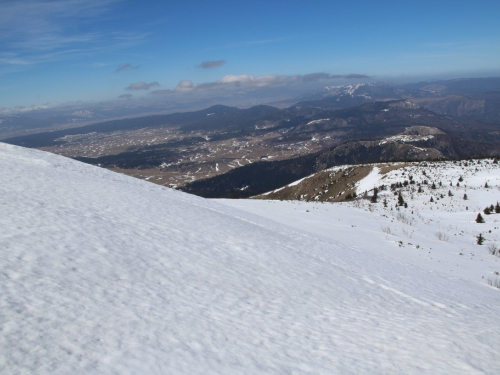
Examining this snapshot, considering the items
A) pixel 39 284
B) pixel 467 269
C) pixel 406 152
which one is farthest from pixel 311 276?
pixel 406 152

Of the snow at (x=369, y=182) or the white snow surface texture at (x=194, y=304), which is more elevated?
the white snow surface texture at (x=194, y=304)

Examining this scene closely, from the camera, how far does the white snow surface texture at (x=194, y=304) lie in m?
4.57

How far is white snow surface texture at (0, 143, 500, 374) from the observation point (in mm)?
4574

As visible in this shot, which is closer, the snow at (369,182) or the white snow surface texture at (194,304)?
the white snow surface texture at (194,304)

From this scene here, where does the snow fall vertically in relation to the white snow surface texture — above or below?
below

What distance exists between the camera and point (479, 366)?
17.8 ft

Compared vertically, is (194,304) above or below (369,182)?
above

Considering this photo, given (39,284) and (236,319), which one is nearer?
(39,284)

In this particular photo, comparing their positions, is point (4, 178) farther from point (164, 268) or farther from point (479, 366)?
point (479, 366)

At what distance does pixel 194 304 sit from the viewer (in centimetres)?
636

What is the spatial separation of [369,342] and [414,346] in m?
0.83

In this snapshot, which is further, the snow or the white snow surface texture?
the snow

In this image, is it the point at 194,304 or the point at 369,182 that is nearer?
the point at 194,304

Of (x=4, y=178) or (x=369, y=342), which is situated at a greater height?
(x=4, y=178)
